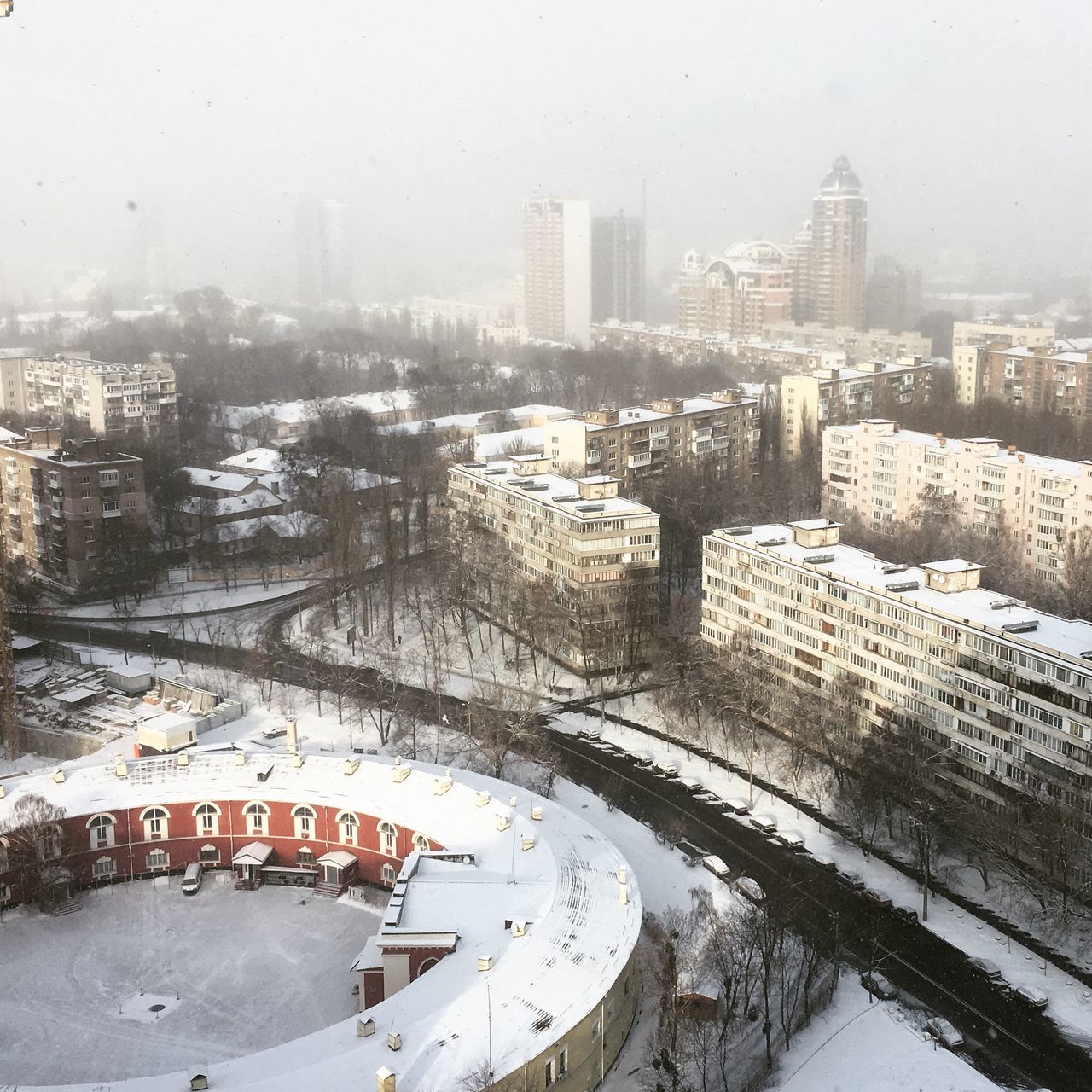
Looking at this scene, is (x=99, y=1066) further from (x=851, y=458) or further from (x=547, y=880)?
(x=851, y=458)

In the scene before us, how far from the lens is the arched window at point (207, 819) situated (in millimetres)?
11914

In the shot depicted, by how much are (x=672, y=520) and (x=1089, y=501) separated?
240 inches

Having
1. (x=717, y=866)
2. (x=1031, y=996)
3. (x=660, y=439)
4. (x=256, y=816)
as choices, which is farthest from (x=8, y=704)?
(x=660, y=439)

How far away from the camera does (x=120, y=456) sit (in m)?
21.5

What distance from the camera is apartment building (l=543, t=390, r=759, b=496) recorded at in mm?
22969

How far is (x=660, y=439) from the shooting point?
2403cm

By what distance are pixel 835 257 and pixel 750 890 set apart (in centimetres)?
4203

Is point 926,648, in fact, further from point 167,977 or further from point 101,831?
point 101,831

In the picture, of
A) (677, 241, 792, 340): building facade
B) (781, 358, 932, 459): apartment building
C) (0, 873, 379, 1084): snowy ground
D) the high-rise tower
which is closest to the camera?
(0, 873, 379, 1084): snowy ground

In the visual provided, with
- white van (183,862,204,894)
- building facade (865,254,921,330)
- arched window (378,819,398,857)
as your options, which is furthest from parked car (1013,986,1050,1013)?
building facade (865,254,921,330)

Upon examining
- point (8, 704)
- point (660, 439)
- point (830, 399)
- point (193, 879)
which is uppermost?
point (830, 399)

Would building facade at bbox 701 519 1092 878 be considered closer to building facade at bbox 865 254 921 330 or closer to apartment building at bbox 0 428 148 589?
apartment building at bbox 0 428 148 589

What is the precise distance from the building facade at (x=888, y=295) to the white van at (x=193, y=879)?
1783 inches

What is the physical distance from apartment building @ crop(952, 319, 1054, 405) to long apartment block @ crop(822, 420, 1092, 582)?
27.9 feet
